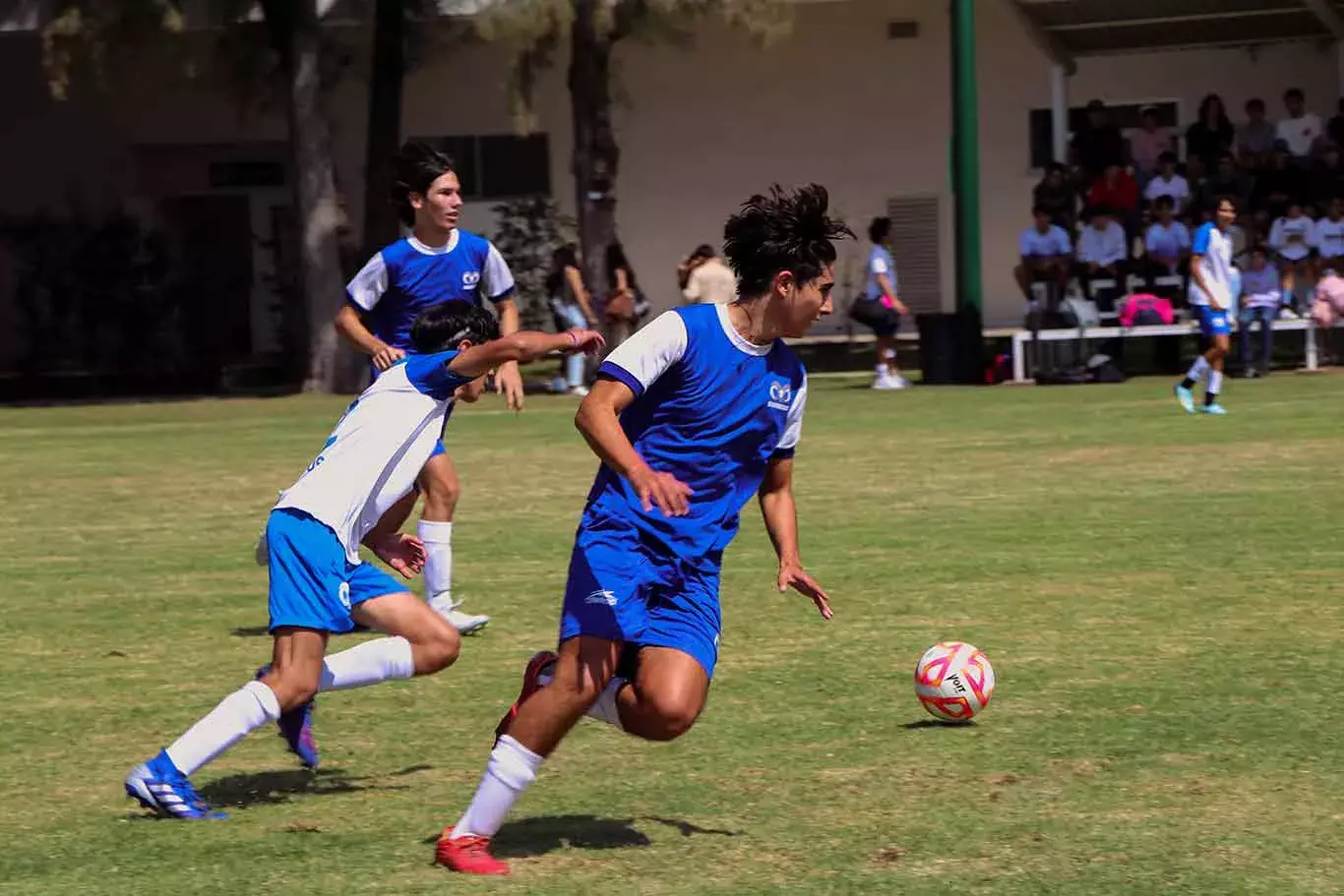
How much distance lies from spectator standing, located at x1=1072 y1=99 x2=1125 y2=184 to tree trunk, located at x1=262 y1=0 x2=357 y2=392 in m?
10.2

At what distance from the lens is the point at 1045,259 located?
27938 mm

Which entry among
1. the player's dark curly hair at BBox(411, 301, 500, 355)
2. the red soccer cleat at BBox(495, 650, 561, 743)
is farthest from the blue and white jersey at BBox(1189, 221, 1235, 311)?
the red soccer cleat at BBox(495, 650, 561, 743)

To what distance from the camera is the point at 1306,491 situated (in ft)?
47.0

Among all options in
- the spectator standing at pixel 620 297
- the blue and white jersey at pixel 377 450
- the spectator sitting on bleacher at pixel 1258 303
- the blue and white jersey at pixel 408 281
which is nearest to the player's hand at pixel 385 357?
the blue and white jersey at pixel 408 281

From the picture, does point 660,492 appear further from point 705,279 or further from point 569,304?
point 569,304

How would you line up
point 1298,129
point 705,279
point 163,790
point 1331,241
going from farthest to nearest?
1. point 1298,129
2. point 1331,241
3. point 705,279
4. point 163,790

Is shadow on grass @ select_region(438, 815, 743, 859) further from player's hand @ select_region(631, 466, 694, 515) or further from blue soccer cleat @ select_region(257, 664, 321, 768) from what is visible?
player's hand @ select_region(631, 466, 694, 515)

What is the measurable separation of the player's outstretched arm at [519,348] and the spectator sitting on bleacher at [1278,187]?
74.0 feet

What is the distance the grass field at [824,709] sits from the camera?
5.97 m

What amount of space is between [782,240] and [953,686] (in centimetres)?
213

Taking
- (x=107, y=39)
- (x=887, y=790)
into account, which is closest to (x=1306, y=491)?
(x=887, y=790)

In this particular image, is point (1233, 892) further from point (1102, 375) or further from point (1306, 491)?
point (1102, 375)

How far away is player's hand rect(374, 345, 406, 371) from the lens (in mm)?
9531

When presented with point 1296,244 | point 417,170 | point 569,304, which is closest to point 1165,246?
point 1296,244
